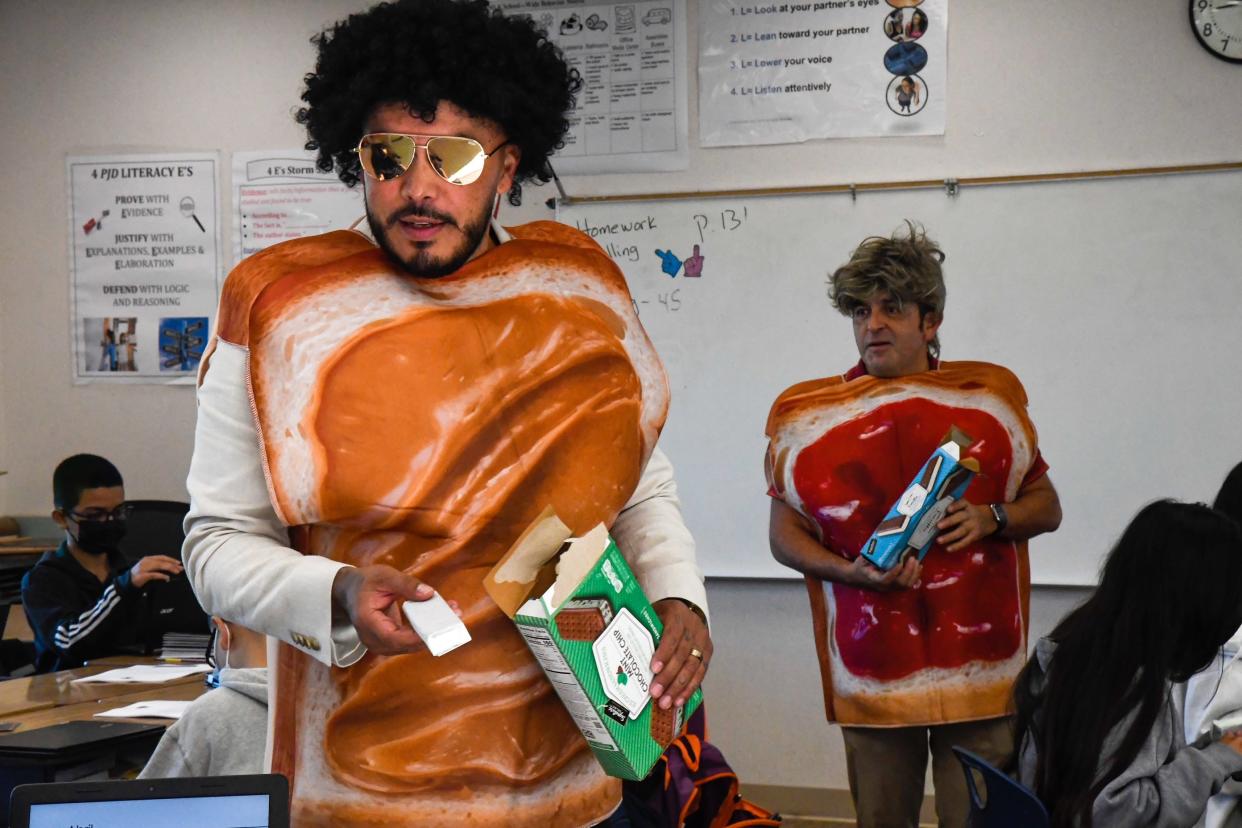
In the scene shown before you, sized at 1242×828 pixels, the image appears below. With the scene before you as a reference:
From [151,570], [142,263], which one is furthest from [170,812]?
[142,263]

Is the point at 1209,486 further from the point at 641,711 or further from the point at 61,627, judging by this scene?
the point at 61,627

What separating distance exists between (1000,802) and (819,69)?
268 centimetres

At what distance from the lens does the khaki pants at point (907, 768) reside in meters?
2.68

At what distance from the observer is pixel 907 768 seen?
2.72 m

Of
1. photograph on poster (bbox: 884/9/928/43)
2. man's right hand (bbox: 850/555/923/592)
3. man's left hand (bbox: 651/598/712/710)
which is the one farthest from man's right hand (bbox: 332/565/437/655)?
photograph on poster (bbox: 884/9/928/43)

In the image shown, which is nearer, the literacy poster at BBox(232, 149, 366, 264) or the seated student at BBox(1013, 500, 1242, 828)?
the seated student at BBox(1013, 500, 1242, 828)

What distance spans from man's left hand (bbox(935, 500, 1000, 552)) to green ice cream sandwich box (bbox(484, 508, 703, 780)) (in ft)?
4.73

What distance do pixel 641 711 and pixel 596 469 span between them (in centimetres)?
29

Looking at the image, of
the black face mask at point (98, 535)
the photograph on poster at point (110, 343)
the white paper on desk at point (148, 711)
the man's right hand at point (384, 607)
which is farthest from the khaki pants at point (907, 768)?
the photograph on poster at point (110, 343)

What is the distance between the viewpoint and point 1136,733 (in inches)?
71.9

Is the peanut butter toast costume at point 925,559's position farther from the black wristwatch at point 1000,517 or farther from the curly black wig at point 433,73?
the curly black wig at point 433,73

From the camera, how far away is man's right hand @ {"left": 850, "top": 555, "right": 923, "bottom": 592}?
99.3 inches

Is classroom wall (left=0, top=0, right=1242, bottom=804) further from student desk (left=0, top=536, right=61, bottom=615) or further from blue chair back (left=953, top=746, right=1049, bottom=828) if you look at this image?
blue chair back (left=953, top=746, right=1049, bottom=828)

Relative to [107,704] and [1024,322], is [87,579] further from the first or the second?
[1024,322]
